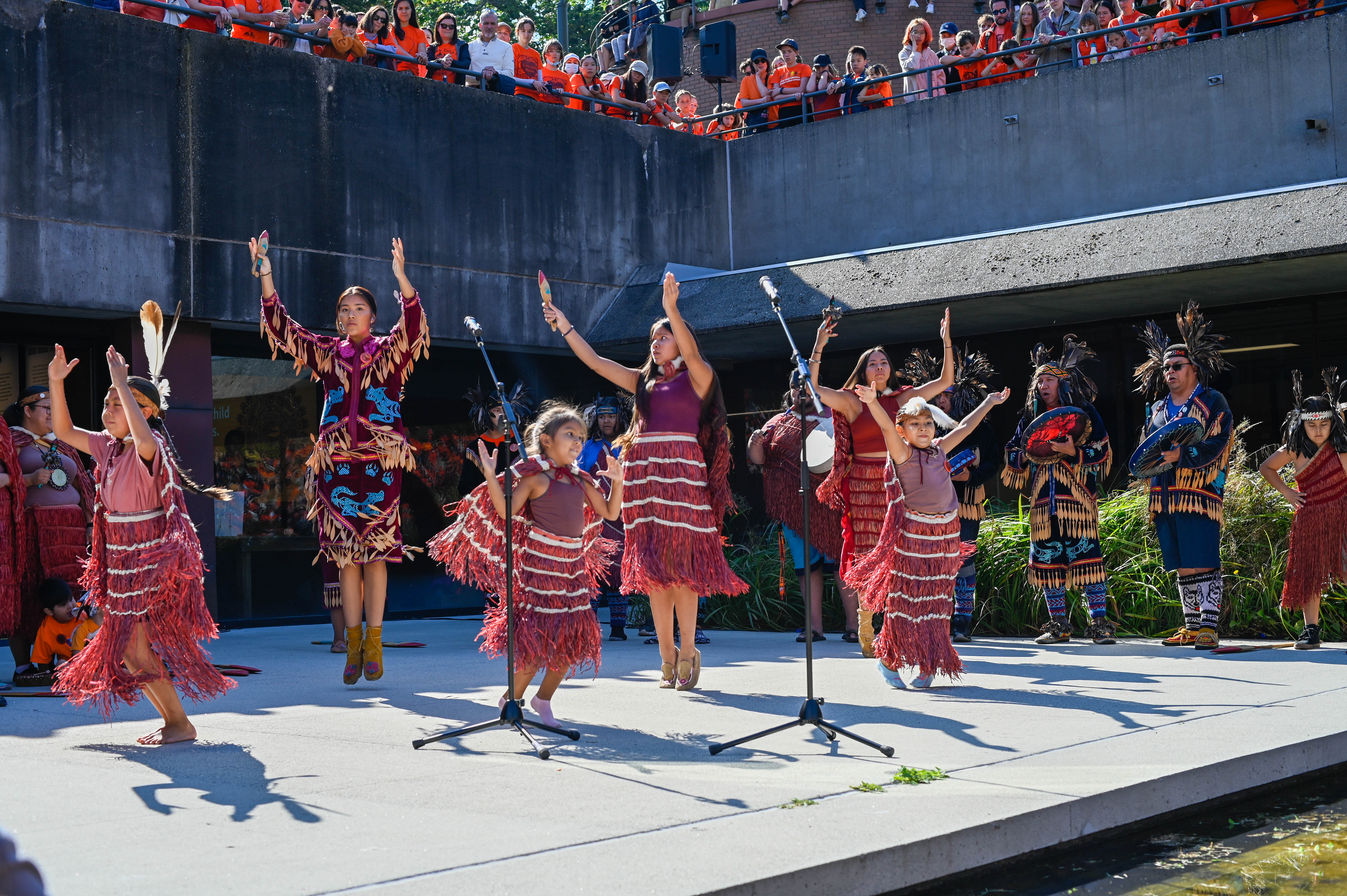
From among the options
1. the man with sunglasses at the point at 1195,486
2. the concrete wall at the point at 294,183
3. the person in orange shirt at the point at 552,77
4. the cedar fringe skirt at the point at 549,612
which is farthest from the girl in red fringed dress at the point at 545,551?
the person in orange shirt at the point at 552,77

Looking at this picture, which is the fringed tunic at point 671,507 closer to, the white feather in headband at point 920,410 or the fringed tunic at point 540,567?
the fringed tunic at point 540,567

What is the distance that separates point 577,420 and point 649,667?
282cm

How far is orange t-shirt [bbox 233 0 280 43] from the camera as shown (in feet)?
39.7

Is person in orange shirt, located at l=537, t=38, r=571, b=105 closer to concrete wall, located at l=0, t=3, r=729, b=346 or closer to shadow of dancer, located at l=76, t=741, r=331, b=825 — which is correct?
concrete wall, located at l=0, t=3, r=729, b=346

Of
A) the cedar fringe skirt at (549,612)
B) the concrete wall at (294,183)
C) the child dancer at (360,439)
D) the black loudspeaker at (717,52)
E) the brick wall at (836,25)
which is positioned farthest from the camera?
the brick wall at (836,25)

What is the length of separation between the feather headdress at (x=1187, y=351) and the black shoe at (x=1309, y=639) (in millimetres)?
1633

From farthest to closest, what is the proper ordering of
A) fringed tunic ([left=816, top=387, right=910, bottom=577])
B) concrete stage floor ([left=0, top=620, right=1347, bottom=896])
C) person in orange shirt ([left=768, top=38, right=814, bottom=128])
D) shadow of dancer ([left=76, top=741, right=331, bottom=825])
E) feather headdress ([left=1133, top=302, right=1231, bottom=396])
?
1. person in orange shirt ([left=768, top=38, right=814, bottom=128])
2. feather headdress ([left=1133, top=302, right=1231, bottom=396])
3. fringed tunic ([left=816, top=387, right=910, bottom=577])
4. shadow of dancer ([left=76, top=741, right=331, bottom=825])
5. concrete stage floor ([left=0, top=620, right=1347, bottom=896])

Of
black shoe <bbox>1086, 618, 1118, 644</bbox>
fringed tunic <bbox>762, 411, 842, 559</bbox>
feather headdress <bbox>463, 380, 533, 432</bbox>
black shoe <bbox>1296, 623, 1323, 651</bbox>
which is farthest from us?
feather headdress <bbox>463, 380, 533, 432</bbox>

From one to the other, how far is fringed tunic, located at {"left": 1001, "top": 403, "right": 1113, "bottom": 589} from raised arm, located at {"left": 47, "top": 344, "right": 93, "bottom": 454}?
6.17 meters

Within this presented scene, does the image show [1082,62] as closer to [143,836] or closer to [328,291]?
[328,291]

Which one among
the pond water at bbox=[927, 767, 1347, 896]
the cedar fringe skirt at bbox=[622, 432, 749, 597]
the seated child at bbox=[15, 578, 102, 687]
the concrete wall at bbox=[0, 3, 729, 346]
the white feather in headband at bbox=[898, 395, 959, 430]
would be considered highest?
the concrete wall at bbox=[0, 3, 729, 346]

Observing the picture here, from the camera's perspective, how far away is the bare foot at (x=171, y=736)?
17.4ft

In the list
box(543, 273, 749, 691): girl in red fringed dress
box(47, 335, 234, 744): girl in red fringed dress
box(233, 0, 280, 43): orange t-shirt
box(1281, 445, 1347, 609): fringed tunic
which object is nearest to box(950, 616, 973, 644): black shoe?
box(1281, 445, 1347, 609): fringed tunic

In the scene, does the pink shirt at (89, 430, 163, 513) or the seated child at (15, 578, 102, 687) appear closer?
the pink shirt at (89, 430, 163, 513)
